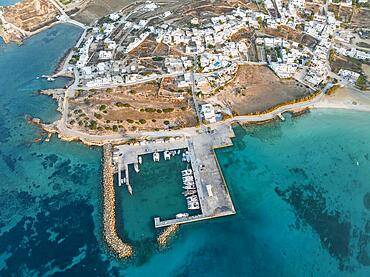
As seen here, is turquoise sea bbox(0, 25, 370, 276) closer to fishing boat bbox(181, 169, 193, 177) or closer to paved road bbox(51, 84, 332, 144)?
fishing boat bbox(181, 169, 193, 177)

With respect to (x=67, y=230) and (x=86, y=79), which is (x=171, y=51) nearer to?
(x=86, y=79)

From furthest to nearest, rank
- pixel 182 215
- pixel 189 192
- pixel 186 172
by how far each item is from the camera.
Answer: pixel 186 172, pixel 189 192, pixel 182 215

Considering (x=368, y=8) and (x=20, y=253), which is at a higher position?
(x=368, y=8)

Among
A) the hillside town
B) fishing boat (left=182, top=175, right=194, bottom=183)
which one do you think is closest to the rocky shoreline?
fishing boat (left=182, top=175, right=194, bottom=183)

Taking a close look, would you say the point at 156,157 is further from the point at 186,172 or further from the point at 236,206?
the point at 236,206

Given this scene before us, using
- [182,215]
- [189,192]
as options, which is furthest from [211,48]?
[182,215]

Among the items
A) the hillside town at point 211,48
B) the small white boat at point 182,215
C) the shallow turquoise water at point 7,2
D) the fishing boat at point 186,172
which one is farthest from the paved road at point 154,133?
the shallow turquoise water at point 7,2

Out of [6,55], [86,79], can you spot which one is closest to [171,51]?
[86,79]
